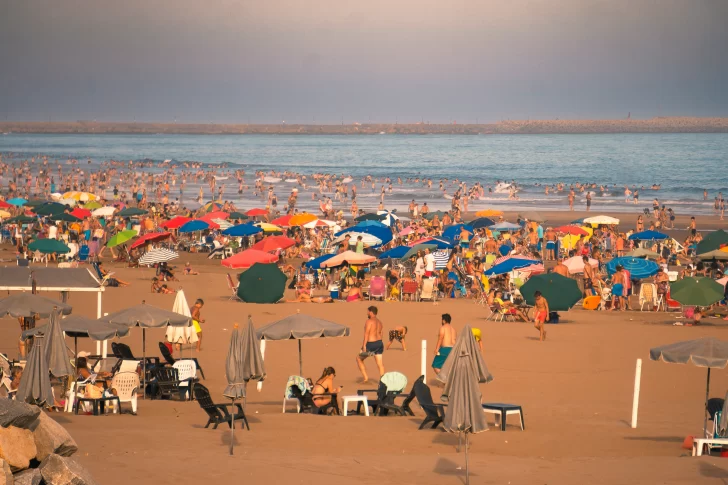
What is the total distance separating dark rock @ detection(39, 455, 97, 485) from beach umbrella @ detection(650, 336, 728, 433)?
6.05 meters

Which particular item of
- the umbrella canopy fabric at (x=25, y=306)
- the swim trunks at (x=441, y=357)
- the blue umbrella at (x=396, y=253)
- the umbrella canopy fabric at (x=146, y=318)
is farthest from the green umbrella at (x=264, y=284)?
the swim trunks at (x=441, y=357)

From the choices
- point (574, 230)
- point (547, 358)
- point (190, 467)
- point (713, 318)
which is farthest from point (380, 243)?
point (190, 467)

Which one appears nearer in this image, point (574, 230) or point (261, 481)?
point (261, 481)

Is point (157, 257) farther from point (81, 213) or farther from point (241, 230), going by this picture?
point (81, 213)

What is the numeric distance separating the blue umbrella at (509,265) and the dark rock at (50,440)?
14792 mm

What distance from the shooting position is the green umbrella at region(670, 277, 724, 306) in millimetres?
17984

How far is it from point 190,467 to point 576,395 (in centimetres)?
641

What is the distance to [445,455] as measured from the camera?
9703mm

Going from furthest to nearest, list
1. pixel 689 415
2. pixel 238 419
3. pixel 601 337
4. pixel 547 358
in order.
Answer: pixel 601 337
pixel 547 358
pixel 689 415
pixel 238 419

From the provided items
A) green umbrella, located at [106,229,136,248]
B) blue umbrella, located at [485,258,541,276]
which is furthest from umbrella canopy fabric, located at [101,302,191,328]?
green umbrella, located at [106,229,136,248]

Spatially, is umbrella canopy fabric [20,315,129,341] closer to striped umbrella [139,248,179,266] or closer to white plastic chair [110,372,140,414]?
white plastic chair [110,372,140,414]

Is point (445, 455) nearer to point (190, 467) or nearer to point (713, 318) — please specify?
point (190, 467)

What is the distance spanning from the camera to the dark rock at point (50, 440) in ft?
24.4

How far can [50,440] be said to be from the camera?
750 centimetres
